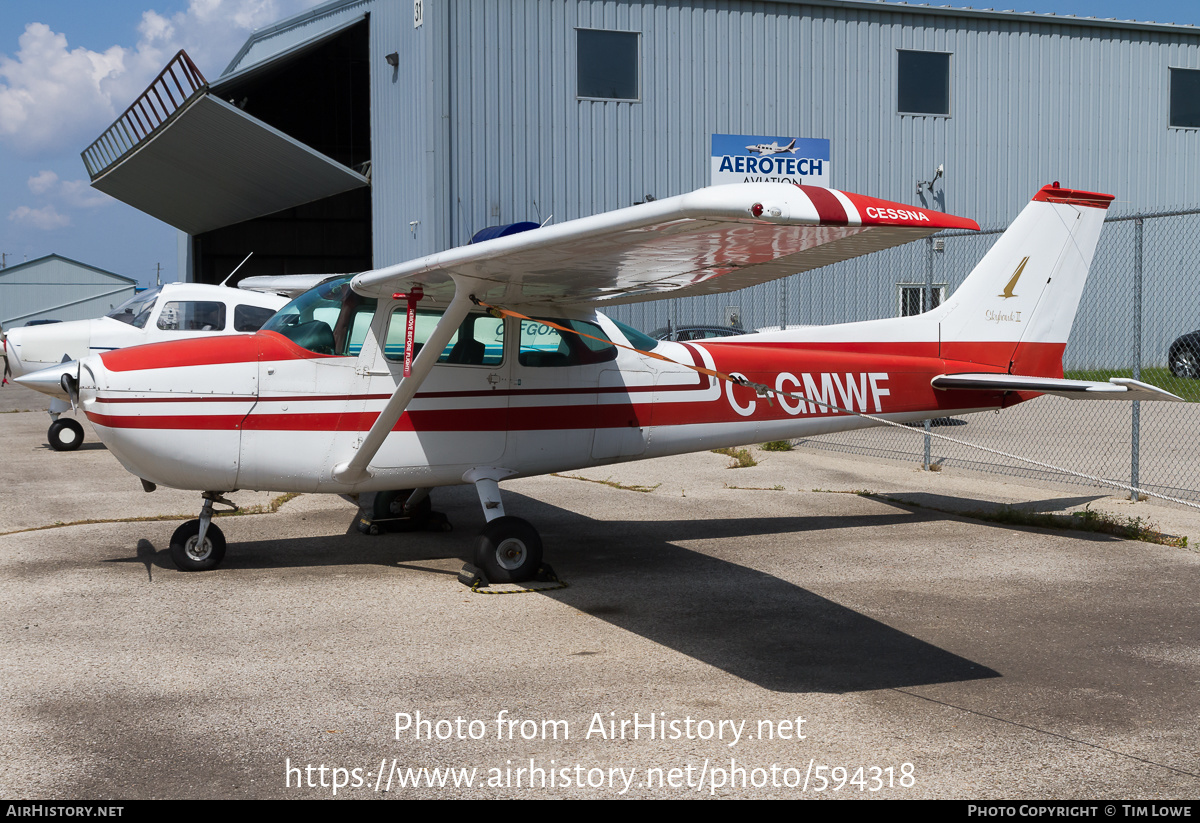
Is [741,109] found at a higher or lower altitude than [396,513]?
higher

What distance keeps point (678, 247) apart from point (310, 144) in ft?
99.4

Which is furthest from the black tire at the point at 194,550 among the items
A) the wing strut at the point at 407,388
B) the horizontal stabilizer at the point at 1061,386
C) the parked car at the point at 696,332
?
the parked car at the point at 696,332

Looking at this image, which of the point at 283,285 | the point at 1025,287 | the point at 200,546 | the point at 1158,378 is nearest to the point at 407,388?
the point at 200,546

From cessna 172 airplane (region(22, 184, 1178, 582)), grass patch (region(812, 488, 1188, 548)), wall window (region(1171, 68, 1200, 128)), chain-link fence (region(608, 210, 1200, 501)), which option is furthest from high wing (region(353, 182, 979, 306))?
wall window (region(1171, 68, 1200, 128))

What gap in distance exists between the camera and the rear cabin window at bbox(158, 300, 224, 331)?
12008 mm

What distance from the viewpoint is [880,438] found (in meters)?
14.1

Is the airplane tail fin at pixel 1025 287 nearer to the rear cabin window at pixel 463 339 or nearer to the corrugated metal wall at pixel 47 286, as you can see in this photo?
the rear cabin window at pixel 463 339

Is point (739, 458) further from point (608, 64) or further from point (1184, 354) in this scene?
point (1184, 354)

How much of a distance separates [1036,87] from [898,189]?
4.05 meters

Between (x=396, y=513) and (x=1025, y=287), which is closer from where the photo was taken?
(x=396, y=513)

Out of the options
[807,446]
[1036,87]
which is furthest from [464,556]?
[1036,87]

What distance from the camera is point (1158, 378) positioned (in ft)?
61.3

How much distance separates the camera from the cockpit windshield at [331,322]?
6562 mm

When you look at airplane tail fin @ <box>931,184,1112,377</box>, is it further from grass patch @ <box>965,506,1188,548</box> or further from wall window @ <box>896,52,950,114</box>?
wall window @ <box>896,52,950,114</box>
